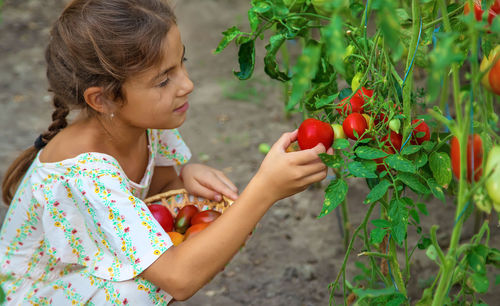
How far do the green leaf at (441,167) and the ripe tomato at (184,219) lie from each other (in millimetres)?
735

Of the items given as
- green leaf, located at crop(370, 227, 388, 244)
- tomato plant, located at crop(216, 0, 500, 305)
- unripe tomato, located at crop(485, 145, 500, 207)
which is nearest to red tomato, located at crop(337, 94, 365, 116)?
tomato plant, located at crop(216, 0, 500, 305)

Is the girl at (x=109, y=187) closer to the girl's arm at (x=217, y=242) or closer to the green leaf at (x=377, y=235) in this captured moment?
the girl's arm at (x=217, y=242)

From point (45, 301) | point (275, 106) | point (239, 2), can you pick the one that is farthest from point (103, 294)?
point (239, 2)

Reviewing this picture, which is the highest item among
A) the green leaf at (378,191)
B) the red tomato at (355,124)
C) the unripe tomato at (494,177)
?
the unripe tomato at (494,177)

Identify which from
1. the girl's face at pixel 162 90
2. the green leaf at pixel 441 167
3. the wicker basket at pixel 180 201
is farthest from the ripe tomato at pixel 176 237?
the green leaf at pixel 441 167

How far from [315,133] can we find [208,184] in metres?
0.63

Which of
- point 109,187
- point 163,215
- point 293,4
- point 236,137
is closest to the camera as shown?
point 293,4

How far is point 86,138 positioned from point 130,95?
0.53 feet

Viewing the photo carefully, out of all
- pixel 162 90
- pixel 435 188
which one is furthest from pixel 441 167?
pixel 162 90

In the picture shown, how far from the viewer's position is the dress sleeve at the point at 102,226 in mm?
1223

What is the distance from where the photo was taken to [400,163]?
3.03 ft

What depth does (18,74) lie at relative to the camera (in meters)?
3.07

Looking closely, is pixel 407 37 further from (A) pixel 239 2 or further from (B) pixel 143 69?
(A) pixel 239 2

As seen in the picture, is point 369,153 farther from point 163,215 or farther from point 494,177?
point 163,215
